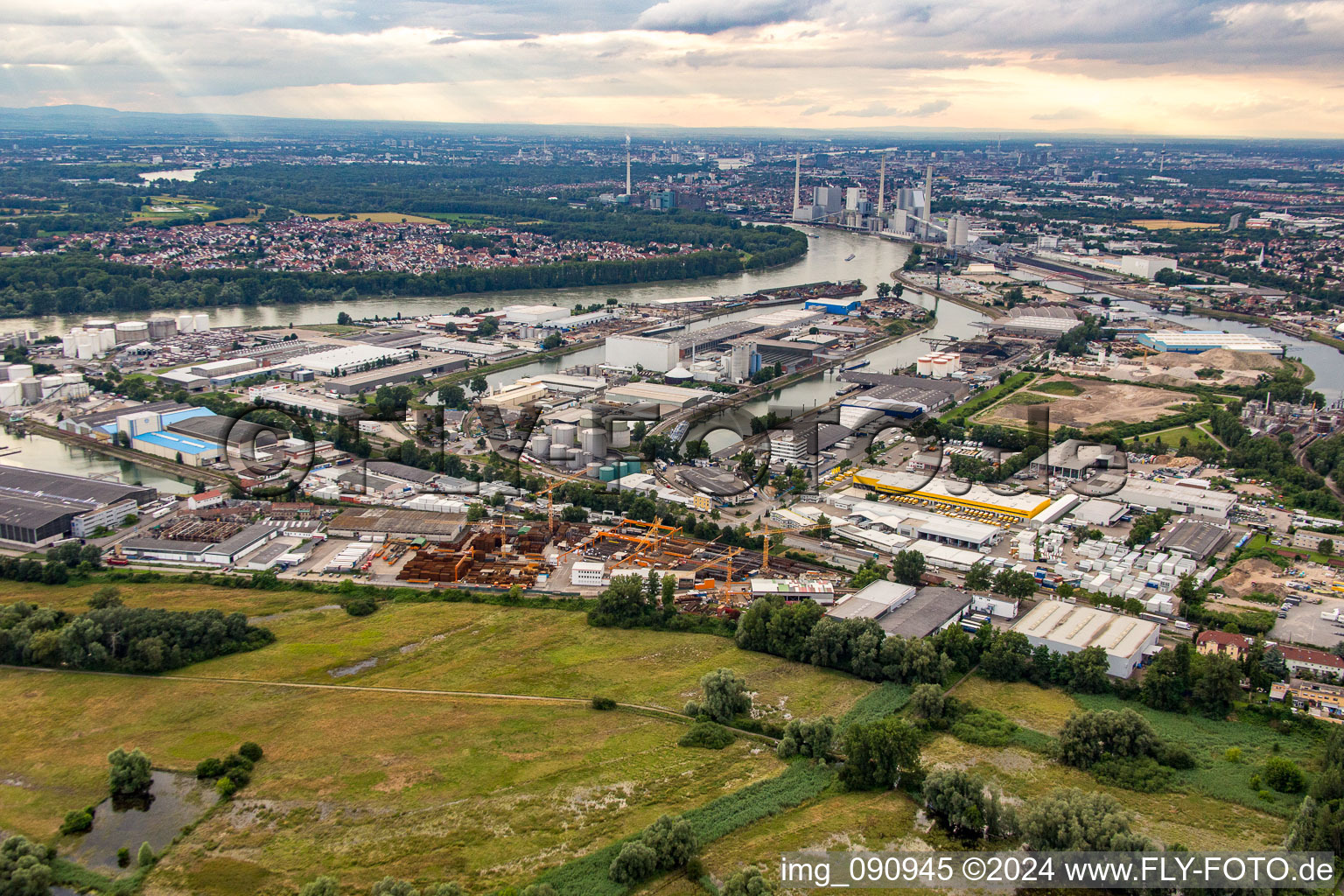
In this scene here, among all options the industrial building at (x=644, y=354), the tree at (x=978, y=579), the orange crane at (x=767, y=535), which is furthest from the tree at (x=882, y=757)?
the industrial building at (x=644, y=354)

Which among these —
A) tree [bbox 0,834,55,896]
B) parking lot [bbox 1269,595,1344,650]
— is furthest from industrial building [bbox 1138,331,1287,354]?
tree [bbox 0,834,55,896]

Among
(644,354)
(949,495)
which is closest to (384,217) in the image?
(644,354)

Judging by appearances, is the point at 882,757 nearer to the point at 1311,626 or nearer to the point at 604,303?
the point at 1311,626

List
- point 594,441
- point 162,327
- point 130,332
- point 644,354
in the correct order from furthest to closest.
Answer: point 162,327
point 130,332
point 644,354
point 594,441

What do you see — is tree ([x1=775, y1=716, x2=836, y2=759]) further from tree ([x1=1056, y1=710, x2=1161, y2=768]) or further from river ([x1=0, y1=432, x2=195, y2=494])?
river ([x1=0, y1=432, x2=195, y2=494])

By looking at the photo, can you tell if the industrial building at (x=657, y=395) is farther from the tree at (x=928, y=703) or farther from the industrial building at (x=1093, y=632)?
the tree at (x=928, y=703)

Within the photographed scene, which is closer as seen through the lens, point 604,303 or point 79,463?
point 79,463
